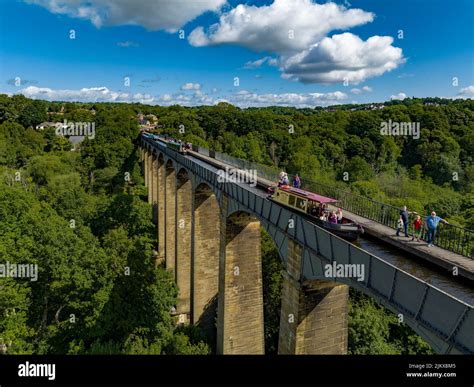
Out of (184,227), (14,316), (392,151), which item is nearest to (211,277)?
(184,227)

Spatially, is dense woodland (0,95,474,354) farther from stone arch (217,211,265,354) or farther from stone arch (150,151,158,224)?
stone arch (150,151,158,224)

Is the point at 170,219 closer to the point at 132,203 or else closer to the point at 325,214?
the point at 132,203

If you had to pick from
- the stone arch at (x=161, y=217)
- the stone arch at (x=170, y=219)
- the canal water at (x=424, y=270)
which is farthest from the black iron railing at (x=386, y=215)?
the stone arch at (x=161, y=217)

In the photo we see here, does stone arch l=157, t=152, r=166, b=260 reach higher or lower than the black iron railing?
lower

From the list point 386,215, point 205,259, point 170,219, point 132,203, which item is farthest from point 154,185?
point 386,215

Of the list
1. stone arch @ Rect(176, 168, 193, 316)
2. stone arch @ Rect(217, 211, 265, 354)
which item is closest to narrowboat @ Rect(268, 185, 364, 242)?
stone arch @ Rect(217, 211, 265, 354)

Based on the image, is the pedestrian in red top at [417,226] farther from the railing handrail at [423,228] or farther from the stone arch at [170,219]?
the stone arch at [170,219]
